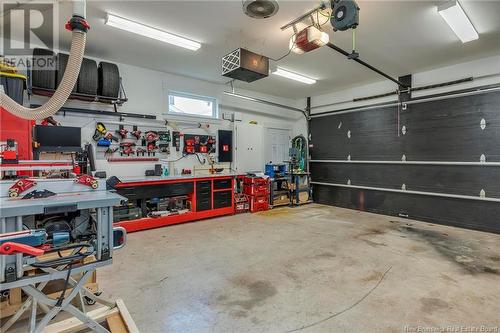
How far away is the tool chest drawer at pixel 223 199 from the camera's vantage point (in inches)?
212

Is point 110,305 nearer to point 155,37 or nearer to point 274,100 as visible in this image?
point 155,37

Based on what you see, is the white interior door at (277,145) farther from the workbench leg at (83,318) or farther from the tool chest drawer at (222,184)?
the workbench leg at (83,318)

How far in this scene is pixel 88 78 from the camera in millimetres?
4000

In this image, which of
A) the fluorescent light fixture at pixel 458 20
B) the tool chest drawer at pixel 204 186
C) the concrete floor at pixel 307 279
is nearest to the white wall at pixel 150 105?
the tool chest drawer at pixel 204 186

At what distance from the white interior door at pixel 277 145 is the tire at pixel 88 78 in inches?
171

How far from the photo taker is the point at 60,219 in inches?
64.6

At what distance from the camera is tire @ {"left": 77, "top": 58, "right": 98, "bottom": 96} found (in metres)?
3.95

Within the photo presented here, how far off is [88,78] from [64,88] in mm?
2893

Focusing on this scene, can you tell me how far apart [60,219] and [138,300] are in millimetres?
1096

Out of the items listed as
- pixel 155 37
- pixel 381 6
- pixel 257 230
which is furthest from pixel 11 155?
pixel 381 6

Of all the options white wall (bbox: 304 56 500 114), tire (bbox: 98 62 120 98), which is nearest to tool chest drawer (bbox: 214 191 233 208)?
tire (bbox: 98 62 120 98)

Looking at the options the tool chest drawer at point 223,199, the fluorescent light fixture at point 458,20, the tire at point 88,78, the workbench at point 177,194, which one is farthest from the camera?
the tool chest drawer at point 223,199

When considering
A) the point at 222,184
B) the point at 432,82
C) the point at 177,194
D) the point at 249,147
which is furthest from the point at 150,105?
the point at 432,82

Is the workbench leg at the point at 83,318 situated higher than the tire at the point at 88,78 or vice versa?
the tire at the point at 88,78
